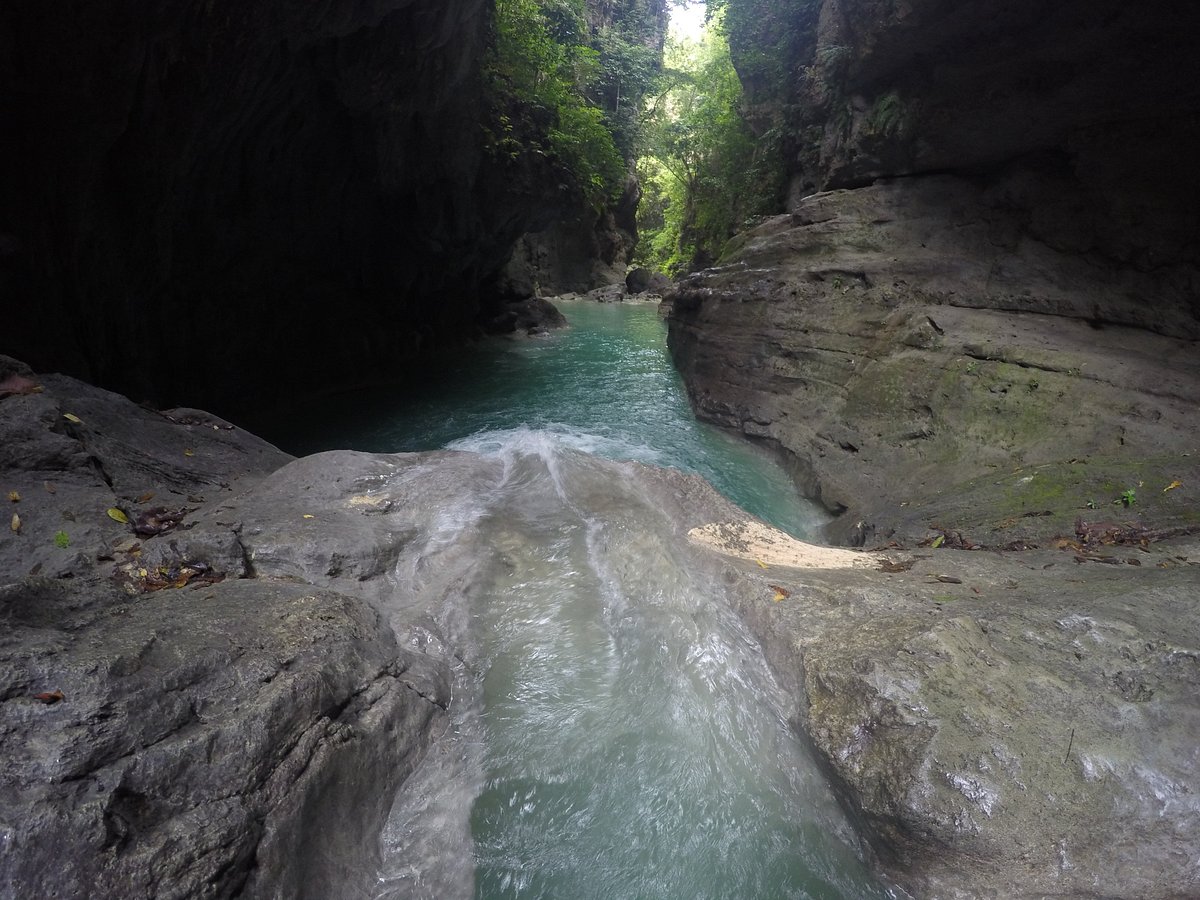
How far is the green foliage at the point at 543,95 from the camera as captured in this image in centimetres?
1370

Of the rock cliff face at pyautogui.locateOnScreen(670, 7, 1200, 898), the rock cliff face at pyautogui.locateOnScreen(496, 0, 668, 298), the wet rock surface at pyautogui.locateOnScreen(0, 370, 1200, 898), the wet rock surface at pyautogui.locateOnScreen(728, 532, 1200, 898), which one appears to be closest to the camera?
the wet rock surface at pyautogui.locateOnScreen(0, 370, 1200, 898)

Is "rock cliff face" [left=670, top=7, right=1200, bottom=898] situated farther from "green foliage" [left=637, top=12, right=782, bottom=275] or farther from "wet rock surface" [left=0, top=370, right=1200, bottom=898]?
"green foliage" [left=637, top=12, right=782, bottom=275]

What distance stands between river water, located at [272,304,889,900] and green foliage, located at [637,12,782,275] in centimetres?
1361

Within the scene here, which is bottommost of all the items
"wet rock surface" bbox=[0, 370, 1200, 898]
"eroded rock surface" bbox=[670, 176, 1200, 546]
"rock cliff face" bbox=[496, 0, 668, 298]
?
"wet rock surface" bbox=[0, 370, 1200, 898]

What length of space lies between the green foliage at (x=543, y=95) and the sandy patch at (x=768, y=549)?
42.0 ft

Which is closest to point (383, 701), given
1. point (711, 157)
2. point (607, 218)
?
point (711, 157)

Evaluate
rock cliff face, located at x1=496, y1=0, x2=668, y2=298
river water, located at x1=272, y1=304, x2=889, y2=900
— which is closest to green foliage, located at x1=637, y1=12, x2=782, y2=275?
rock cliff face, located at x1=496, y1=0, x2=668, y2=298

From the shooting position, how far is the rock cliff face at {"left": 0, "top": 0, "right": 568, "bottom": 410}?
576cm

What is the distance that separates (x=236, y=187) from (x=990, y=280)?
37.7 feet

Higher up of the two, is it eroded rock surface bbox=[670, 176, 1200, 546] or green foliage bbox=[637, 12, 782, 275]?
green foliage bbox=[637, 12, 782, 275]

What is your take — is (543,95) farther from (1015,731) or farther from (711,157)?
(1015,731)

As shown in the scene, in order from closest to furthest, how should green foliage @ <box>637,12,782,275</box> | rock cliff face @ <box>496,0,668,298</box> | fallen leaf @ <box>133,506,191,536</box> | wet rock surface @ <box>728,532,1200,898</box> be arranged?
wet rock surface @ <box>728,532,1200,898</box> < fallen leaf @ <box>133,506,191,536</box> < green foliage @ <box>637,12,782,275</box> < rock cliff face @ <box>496,0,668,298</box>

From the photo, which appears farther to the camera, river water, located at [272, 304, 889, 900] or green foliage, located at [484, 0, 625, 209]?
green foliage, located at [484, 0, 625, 209]

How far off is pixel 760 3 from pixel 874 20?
836 cm
